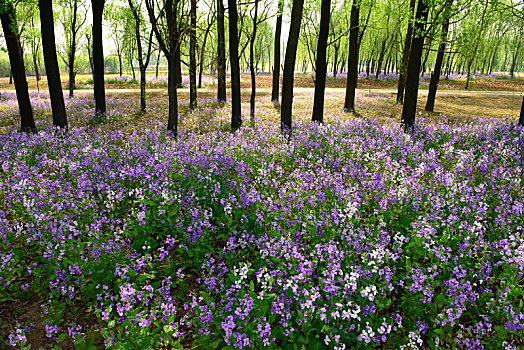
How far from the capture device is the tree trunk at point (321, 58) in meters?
13.1

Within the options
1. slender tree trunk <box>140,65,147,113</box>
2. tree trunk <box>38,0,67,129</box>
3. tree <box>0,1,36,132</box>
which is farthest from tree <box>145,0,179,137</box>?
slender tree trunk <box>140,65,147,113</box>

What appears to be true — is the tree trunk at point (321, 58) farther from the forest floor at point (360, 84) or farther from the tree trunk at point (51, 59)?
the forest floor at point (360, 84)

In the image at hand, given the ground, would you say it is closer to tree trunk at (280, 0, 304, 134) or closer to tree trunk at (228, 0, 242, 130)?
tree trunk at (280, 0, 304, 134)

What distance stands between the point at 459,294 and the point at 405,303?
2.07ft

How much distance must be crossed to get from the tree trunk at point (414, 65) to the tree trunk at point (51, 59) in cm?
1323

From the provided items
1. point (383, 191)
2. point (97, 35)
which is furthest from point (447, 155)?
Result: point (97, 35)

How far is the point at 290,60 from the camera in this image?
39.8 feet

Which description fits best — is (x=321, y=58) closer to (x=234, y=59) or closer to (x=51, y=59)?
(x=234, y=59)

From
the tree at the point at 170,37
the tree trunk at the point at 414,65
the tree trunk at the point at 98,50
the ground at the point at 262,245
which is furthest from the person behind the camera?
the tree trunk at the point at 98,50

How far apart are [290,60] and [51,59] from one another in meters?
8.80

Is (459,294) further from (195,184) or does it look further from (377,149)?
(377,149)

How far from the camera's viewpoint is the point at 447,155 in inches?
333

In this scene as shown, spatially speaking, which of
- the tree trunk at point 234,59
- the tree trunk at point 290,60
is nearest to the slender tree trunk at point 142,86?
the tree trunk at point 234,59

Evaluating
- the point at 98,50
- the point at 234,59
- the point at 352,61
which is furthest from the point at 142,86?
the point at 352,61
